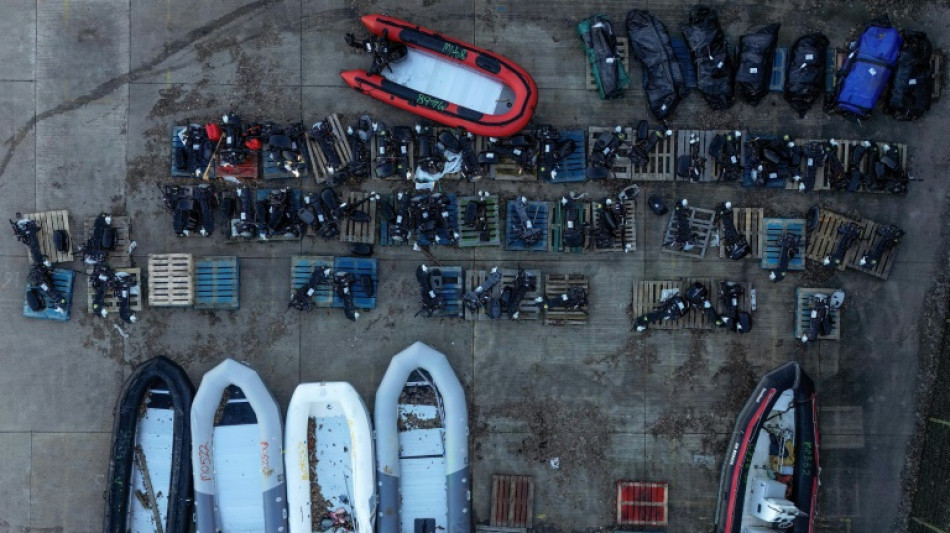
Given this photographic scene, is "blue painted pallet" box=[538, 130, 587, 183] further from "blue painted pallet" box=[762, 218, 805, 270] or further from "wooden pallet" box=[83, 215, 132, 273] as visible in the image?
Answer: "wooden pallet" box=[83, 215, 132, 273]

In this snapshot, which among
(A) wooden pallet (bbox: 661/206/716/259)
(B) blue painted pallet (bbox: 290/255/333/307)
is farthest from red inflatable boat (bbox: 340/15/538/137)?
(A) wooden pallet (bbox: 661/206/716/259)

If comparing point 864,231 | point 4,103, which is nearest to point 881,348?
point 864,231

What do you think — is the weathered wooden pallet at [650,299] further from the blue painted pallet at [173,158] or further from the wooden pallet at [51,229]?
the wooden pallet at [51,229]

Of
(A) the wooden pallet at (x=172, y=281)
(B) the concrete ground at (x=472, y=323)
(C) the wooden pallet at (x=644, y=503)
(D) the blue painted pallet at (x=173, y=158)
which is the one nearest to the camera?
(A) the wooden pallet at (x=172, y=281)

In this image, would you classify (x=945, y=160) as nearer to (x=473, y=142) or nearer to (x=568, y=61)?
(x=568, y=61)

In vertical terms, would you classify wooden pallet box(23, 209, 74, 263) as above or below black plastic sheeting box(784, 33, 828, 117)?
below

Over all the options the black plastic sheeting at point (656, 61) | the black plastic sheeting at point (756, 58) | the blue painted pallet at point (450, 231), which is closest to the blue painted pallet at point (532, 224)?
the blue painted pallet at point (450, 231)
